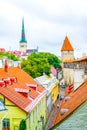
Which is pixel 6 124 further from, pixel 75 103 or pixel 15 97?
pixel 75 103

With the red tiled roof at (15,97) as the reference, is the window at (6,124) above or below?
below

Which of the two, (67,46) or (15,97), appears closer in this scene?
(15,97)

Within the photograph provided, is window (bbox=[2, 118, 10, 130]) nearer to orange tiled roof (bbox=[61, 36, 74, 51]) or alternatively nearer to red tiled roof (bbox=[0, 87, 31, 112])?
red tiled roof (bbox=[0, 87, 31, 112])

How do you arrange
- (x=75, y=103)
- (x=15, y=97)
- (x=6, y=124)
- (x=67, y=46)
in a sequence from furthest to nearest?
(x=67, y=46) < (x=15, y=97) < (x=6, y=124) < (x=75, y=103)

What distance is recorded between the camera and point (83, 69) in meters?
26.3

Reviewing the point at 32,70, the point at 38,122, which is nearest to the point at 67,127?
the point at 38,122

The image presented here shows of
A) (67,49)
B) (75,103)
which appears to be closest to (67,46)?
(67,49)


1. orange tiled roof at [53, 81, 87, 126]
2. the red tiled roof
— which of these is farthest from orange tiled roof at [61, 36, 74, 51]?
orange tiled roof at [53, 81, 87, 126]

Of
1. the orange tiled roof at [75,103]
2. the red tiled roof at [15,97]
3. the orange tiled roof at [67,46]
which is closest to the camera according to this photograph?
the orange tiled roof at [75,103]

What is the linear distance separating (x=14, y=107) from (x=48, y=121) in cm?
1473

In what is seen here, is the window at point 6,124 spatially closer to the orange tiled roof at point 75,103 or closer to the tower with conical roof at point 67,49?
the orange tiled roof at point 75,103

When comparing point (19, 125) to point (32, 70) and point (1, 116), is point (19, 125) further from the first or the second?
point (32, 70)

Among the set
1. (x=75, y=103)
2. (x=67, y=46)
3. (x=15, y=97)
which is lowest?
(x=15, y=97)

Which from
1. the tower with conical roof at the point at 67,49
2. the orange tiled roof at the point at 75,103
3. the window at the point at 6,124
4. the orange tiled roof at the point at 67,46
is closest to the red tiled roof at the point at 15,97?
the window at the point at 6,124
